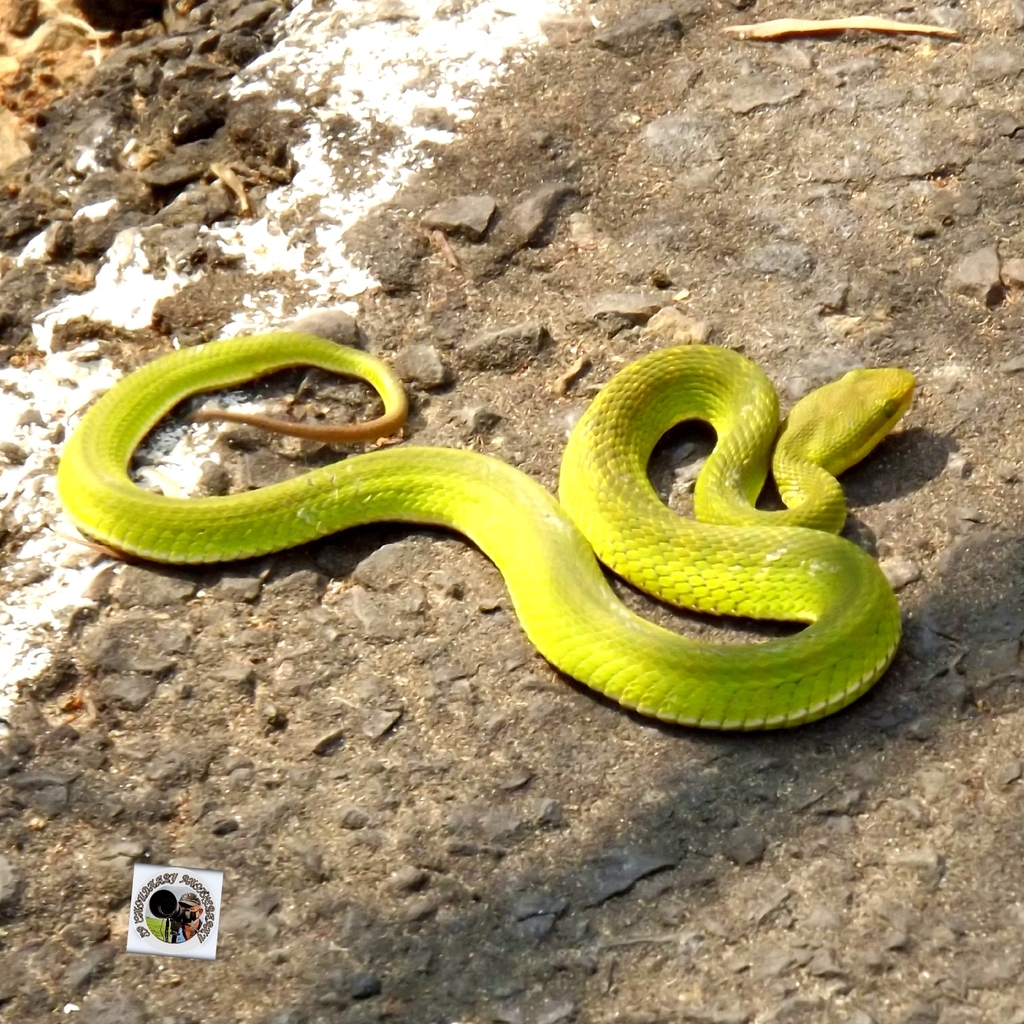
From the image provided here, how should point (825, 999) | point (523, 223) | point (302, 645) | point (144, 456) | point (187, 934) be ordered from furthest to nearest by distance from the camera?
point (523, 223), point (144, 456), point (302, 645), point (187, 934), point (825, 999)

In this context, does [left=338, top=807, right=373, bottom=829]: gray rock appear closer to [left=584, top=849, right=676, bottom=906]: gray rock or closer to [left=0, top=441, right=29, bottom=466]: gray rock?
[left=584, top=849, right=676, bottom=906]: gray rock

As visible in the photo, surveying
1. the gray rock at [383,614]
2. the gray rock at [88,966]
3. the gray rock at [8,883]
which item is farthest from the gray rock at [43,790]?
the gray rock at [383,614]

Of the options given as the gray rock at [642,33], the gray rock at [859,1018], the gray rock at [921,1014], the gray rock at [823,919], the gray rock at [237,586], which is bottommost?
Answer: the gray rock at [921,1014]

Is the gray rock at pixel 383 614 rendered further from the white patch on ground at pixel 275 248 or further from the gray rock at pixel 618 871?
the gray rock at pixel 618 871

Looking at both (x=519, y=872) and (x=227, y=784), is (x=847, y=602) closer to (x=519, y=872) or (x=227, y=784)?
(x=519, y=872)

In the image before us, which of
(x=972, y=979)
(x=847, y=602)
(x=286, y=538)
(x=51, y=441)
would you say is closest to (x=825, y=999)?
(x=972, y=979)

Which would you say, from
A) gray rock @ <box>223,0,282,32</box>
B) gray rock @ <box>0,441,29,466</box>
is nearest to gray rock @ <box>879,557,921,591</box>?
gray rock @ <box>0,441,29,466</box>
